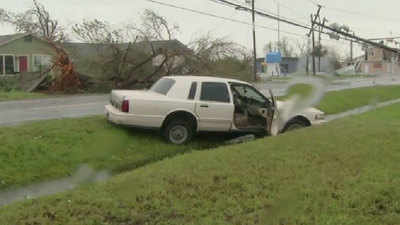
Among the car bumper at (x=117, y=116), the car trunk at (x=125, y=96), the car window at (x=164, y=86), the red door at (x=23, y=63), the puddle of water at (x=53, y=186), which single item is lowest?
the puddle of water at (x=53, y=186)

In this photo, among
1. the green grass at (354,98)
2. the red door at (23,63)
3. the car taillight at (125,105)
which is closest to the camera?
the car taillight at (125,105)

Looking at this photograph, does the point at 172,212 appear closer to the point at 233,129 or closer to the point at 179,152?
the point at 179,152

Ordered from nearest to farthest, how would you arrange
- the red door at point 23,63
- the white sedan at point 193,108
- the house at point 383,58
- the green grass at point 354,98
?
1. the house at point 383,58
2. the white sedan at point 193,108
3. the green grass at point 354,98
4. the red door at point 23,63

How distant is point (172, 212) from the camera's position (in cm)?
462

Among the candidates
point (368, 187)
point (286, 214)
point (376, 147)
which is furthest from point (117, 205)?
point (376, 147)

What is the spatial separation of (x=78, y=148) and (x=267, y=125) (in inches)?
154

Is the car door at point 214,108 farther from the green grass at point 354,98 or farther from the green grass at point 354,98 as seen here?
the green grass at point 354,98

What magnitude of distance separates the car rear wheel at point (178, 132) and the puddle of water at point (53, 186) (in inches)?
90.2

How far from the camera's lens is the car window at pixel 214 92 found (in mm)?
9695

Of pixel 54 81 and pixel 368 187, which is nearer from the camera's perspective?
pixel 368 187

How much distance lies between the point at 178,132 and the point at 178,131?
0.02 meters

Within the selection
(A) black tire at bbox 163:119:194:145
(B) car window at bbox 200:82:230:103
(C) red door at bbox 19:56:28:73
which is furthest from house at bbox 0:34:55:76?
(A) black tire at bbox 163:119:194:145

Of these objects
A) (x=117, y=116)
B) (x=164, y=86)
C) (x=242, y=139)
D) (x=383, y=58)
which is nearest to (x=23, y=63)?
(x=164, y=86)

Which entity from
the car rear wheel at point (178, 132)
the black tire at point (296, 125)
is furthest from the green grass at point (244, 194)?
the black tire at point (296, 125)
